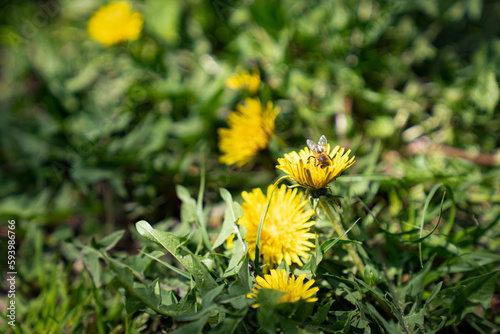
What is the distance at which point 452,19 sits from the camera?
1788 millimetres

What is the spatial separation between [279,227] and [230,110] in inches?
36.9

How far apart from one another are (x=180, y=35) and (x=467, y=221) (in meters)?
1.82

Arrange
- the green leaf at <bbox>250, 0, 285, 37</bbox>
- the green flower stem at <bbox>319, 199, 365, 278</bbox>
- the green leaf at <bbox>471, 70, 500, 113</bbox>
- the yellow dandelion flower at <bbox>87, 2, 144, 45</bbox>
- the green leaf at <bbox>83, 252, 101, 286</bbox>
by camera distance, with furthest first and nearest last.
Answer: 1. the yellow dandelion flower at <bbox>87, 2, 144, 45</bbox>
2. the green leaf at <bbox>250, 0, 285, 37</bbox>
3. the green leaf at <bbox>471, 70, 500, 113</bbox>
4. the green leaf at <bbox>83, 252, 101, 286</bbox>
5. the green flower stem at <bbox>319, 199, 365, 278</bbox>

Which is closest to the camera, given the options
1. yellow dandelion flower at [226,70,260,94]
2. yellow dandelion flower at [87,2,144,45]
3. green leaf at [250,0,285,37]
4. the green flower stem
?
the green flower stem

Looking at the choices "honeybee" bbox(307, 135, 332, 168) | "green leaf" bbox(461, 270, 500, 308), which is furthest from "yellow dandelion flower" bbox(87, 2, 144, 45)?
"green leaf" bbox(461, 270, 500, 308)

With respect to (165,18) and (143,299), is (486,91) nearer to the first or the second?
(143,299)

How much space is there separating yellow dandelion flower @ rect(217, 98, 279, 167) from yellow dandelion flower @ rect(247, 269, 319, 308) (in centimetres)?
65

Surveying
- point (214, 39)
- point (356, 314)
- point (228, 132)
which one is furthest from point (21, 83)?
point (356, 314)

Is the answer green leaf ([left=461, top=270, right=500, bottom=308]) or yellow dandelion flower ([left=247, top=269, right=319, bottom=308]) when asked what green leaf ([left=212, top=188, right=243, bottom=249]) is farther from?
green leaf ([left=461, top=270, right=500, bottom=308])

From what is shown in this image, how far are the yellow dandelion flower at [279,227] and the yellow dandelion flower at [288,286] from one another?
75 mm

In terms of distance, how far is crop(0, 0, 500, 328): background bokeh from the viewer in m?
1.50

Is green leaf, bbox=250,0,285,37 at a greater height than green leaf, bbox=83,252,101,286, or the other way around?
green leaf, bbox=250,0,285,37

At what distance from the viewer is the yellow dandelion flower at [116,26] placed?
1921 millimetres

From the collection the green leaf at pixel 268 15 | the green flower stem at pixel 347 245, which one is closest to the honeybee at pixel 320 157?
the green flower stem at pixel 347 245
